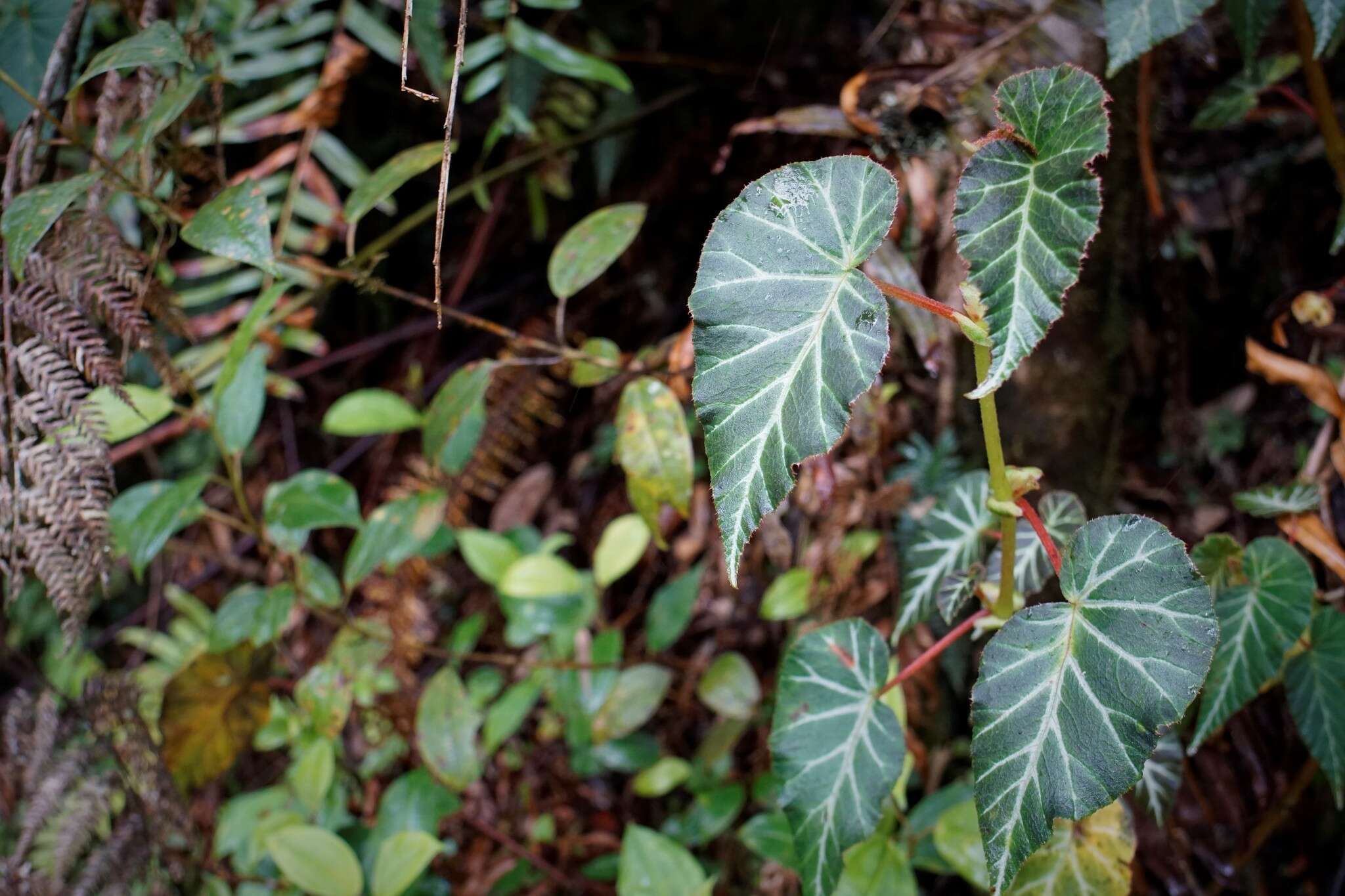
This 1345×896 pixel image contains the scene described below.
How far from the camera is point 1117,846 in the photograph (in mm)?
667

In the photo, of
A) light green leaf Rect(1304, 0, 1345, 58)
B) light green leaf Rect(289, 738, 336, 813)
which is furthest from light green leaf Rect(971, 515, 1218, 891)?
light green leaf Rect(289, 738, 336, 813)

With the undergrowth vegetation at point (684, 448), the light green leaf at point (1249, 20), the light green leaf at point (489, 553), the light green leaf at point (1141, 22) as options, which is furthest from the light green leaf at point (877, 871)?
the light green leaf at point (1249, 20)

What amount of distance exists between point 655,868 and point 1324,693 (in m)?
0.70

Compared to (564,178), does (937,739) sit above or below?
below

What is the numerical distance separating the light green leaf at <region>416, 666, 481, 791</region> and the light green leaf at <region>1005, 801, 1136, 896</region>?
70cm

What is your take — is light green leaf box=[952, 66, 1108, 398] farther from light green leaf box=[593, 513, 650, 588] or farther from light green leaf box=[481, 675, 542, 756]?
light green leaf box=[481, 675, 542, 756]

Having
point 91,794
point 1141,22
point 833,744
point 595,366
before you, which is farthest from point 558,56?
point 91,794

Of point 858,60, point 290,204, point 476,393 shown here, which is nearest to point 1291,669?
point 476,393

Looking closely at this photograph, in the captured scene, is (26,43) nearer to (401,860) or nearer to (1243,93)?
(401,860)

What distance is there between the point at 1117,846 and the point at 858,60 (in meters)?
1.10

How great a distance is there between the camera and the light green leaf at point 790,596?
1107 mm

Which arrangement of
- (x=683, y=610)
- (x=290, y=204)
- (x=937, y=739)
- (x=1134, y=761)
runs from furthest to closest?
1. (x=290, y=204)
2. (x=683, y=610)
3. (x=937, y=739)
4. (x=1134, y=761)

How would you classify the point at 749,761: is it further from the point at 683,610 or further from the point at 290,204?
the point at 290,204

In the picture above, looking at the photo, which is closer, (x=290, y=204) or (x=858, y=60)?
(x=858, y=60)
